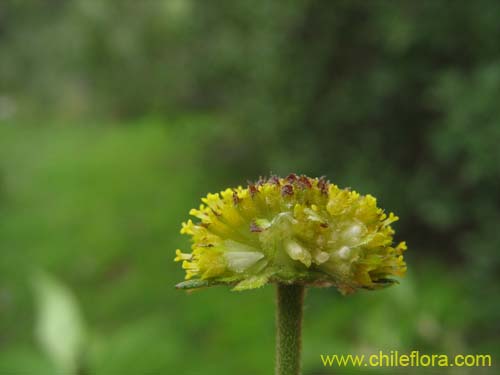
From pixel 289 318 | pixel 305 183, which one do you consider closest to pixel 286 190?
pixel 305 183

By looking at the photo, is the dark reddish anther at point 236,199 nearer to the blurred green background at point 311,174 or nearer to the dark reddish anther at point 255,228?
the dark reddish anther at point 255,228

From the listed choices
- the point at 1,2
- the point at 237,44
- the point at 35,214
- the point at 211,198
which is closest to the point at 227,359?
the point at 237,44

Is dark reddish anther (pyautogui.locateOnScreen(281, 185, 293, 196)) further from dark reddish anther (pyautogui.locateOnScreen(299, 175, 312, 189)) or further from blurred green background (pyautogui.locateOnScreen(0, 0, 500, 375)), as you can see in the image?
blurred green background (pyautogui.locateOnScreen(0, 0, 500, 375))

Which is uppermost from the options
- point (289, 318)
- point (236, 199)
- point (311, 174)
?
point (311, 174)

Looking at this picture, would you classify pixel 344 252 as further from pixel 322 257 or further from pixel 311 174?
pixel 311 174

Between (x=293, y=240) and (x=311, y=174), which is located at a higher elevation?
(x=311, y=174)

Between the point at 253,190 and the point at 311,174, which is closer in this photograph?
the point at 253,190
